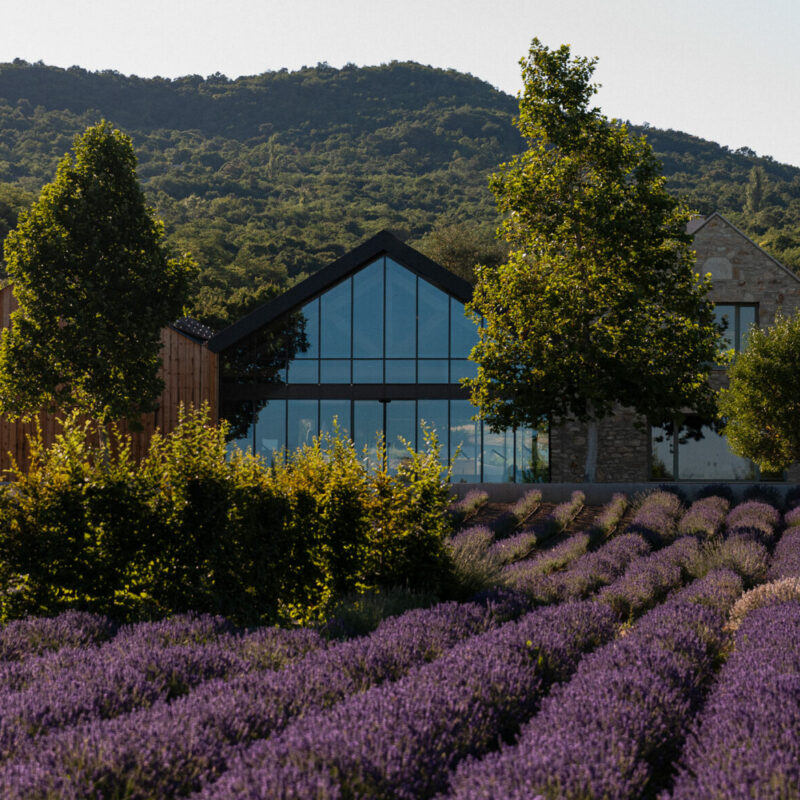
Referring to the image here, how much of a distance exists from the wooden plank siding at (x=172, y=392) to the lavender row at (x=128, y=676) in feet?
57.6

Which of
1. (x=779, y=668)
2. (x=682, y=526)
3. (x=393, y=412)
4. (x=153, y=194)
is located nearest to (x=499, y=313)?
(x=393, y=412)

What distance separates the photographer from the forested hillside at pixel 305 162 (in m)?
56.5

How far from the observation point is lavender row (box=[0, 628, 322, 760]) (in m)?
4.50

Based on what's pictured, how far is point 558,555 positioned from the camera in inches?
458

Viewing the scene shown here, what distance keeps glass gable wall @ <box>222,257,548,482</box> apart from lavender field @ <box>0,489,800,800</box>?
584 inches

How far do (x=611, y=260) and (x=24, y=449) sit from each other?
1746 centimetres

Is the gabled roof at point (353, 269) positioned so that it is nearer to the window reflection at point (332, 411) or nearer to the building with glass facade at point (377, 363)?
the building with glass facade at point (377, 363)

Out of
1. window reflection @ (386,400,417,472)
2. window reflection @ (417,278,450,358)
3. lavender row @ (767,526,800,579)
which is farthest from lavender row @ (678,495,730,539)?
window reflection @ (417,278,450,358)

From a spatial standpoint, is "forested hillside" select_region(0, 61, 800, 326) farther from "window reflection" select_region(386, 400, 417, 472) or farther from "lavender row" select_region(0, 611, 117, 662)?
"lavender row" select_region(0, 611, 117, 662)

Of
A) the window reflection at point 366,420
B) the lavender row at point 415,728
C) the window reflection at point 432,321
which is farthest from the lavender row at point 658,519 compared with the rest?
the window reflection at point 366,420

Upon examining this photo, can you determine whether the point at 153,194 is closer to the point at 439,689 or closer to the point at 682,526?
the point at 682,526

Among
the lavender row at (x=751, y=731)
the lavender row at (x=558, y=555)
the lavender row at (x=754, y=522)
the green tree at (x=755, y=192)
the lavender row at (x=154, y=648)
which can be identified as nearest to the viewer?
the lavender row at (x=751, y=731)

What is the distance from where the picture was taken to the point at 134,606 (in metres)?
7.75

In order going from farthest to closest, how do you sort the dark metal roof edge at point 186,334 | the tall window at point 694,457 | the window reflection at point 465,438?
the tall window at point 694,457, the dark metal roof edge at point 186,334, the window reflection at point 465,438
